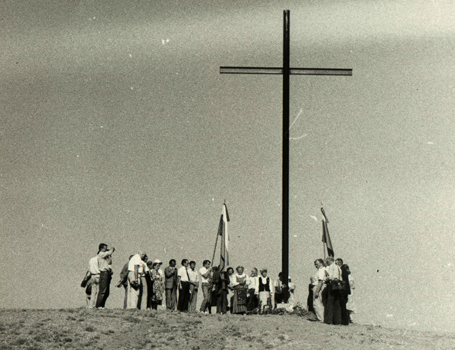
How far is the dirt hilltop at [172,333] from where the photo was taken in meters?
14.1

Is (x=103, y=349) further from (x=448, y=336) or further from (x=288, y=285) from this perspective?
(x=448, y=336)

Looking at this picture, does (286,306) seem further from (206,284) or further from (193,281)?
(193,281)

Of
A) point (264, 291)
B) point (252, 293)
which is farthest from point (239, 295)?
point (264, 291)

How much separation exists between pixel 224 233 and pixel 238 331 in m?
6.54

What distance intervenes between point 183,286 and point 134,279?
5.68 ft

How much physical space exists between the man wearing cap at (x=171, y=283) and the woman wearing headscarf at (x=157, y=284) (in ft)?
0.59

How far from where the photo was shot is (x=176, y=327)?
605 inches

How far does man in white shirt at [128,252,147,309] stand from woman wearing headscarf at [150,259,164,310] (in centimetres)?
57

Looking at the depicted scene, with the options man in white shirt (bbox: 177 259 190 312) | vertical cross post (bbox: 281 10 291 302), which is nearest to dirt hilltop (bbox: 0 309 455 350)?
man in white shirt (bbox: 177 259 190 312)

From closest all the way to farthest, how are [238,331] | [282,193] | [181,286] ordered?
[238,331], [181,286], [282,193]

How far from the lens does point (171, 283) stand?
18.5 metres

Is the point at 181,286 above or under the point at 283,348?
above

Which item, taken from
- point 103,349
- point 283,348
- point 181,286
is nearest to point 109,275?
point 181,286

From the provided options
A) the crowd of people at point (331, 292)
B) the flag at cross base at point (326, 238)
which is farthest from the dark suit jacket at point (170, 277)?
the flag at cross base at point (326, 238)
